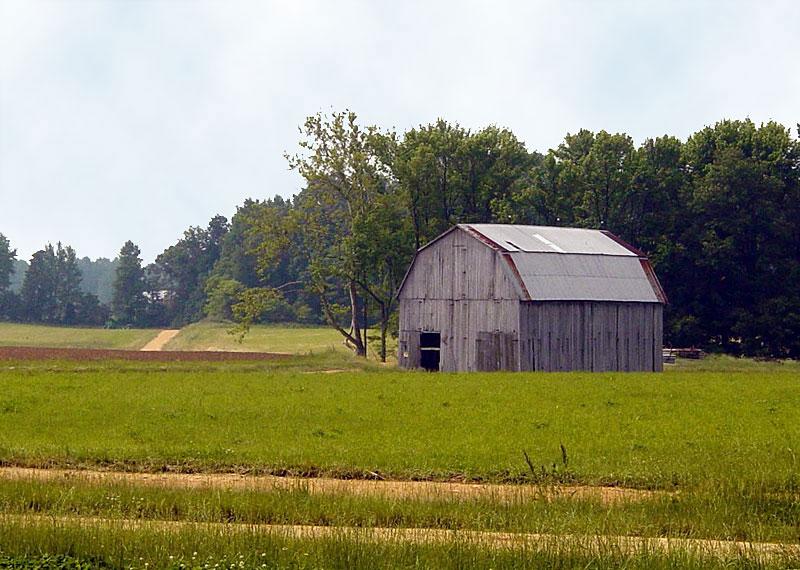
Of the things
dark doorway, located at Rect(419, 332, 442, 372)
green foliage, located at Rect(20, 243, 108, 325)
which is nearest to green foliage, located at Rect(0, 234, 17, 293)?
green foliage, located at Rect(20, 243, 108, 325)

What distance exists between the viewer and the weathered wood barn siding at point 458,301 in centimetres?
5944

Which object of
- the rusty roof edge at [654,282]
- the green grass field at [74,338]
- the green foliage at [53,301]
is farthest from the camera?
the green foliage at [53,301]

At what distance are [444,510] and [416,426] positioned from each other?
1290cm

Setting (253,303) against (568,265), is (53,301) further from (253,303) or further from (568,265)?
(568,265)

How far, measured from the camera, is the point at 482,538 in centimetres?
1588

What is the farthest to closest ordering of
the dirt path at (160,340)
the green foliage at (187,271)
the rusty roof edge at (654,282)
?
the green foliage at (187,271), the dirt path at (160,340), the rusty roof edge at (654,282)

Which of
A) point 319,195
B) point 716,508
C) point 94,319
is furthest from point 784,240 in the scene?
point 94,319

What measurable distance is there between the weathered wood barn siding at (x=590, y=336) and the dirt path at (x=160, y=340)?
189 ft

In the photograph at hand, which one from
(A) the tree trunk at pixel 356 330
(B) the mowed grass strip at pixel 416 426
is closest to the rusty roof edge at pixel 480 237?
(B) the mowed grass strip at pixel 416 426

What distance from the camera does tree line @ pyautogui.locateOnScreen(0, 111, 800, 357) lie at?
7775cm

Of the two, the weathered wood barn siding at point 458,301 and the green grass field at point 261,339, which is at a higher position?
the weathered wood barn siding at point 458,301

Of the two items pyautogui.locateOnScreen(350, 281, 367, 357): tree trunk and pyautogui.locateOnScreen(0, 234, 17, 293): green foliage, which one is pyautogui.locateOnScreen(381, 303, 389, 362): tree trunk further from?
pyautogui.locateOnScreen(0, 234, 17, 293): green foliage

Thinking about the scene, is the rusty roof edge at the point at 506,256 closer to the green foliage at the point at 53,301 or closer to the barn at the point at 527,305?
the barn at the point at 527,305

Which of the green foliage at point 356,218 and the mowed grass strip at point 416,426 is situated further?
the green foliage at point 356,218
